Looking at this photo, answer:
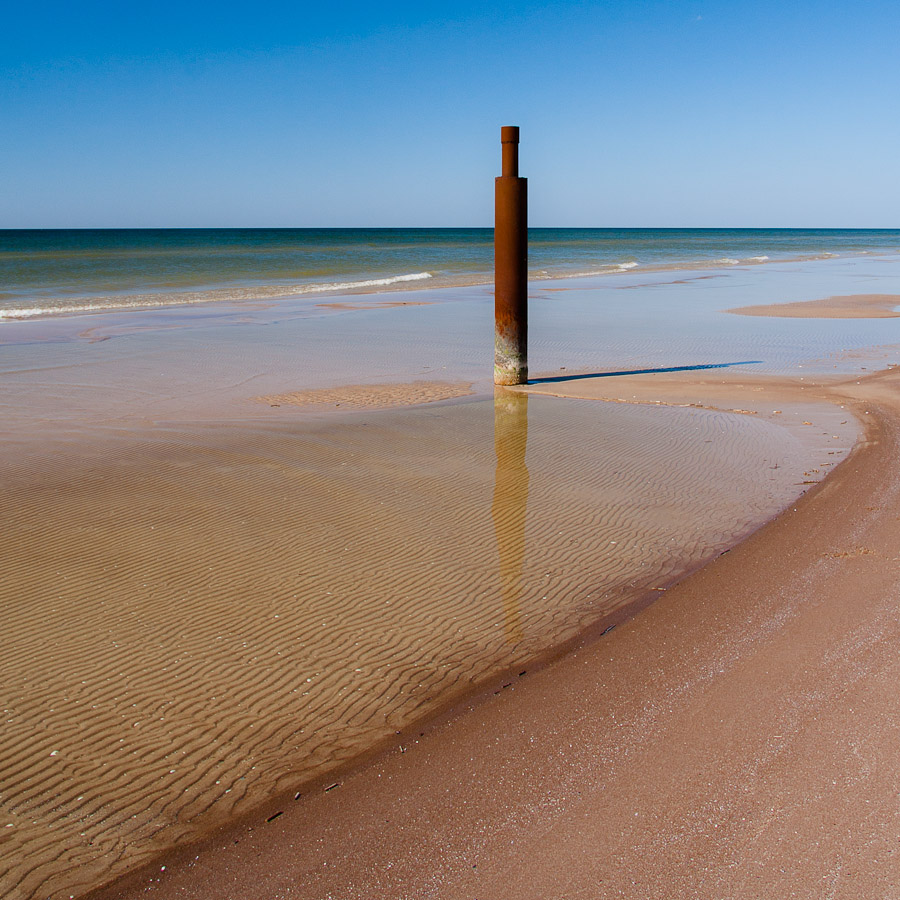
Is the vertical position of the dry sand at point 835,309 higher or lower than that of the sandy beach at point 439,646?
higher

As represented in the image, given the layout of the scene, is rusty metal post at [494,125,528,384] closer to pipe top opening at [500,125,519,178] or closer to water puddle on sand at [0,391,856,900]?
pipe top opening at [500,125,519,178]

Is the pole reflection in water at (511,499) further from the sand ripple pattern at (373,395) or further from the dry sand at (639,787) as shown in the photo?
the sand ripple pattern at (373,395)

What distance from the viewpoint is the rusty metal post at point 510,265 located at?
378 inches

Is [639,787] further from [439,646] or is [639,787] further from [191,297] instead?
[191,297]

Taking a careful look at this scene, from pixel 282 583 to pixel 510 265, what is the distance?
20.3ft

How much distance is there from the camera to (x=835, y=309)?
19.2m

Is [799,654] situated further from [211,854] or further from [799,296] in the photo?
[799,296]

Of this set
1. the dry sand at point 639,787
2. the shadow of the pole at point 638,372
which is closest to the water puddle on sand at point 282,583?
the dry sand at point 639,787

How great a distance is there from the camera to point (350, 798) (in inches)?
113

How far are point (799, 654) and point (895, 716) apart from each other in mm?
557

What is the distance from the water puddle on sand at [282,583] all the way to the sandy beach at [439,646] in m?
0.02

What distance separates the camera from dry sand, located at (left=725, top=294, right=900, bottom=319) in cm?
1792

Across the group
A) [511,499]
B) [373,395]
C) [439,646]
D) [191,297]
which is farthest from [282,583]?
[191,297]

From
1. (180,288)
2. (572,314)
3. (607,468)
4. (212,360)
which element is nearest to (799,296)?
(572,314)
